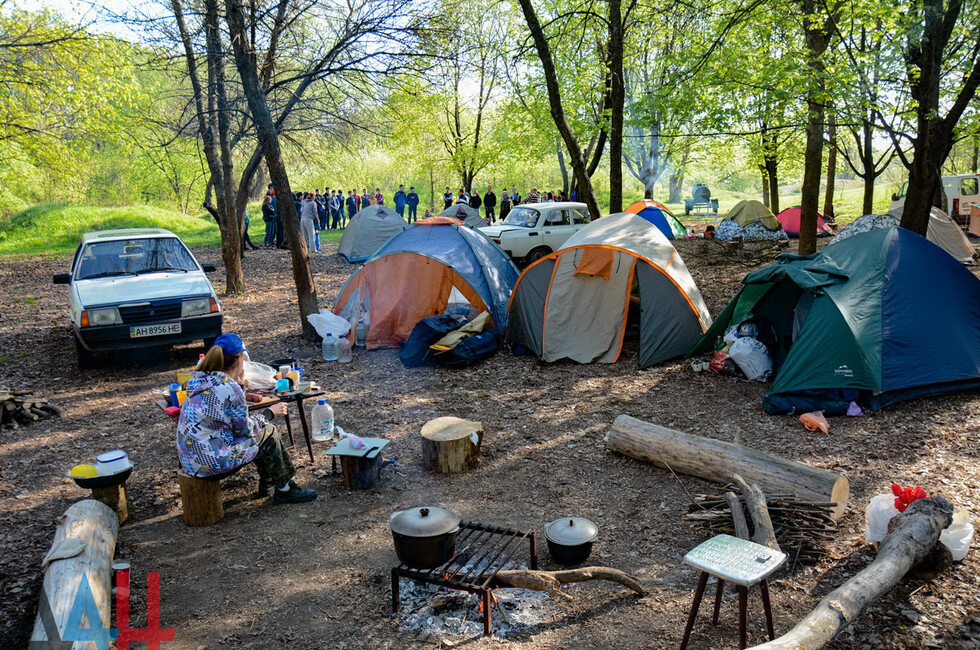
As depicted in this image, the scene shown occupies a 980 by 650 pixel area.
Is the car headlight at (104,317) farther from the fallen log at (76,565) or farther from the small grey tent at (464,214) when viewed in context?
the small grey tent at (464,214)

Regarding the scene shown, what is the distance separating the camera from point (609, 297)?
348 inches

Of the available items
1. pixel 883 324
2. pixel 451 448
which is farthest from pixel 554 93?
pixel 451 448

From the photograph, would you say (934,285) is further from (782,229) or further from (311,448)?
(782,229)

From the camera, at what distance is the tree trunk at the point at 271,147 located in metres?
9.05

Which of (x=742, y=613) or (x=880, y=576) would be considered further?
(x=880, y=576)

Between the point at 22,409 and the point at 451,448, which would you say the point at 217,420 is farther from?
the point at 22,409

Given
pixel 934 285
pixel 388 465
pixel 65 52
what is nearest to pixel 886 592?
pixel 388 465

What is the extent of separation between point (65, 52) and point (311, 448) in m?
10.3

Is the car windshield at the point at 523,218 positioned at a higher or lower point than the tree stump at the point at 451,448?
higher

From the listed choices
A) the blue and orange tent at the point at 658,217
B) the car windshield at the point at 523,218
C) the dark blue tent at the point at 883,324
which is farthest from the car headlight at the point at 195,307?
the blue and orange tent at the point at 658,217

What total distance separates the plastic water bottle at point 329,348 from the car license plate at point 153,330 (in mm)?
1941

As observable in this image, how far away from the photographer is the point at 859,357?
6547 mm

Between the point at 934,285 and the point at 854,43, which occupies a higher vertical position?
the point at 854,43

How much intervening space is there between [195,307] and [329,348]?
1.88m
